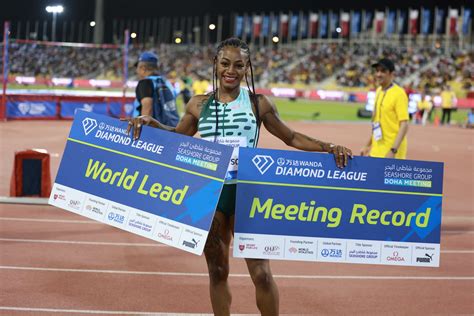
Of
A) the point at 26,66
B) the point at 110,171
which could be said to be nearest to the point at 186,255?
the point at 110,171

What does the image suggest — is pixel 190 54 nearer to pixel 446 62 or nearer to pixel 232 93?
pixel 446 62

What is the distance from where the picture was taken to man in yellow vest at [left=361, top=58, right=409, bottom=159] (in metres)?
8.28

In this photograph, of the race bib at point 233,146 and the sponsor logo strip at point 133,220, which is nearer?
the sponsor logo strip at point 133,220

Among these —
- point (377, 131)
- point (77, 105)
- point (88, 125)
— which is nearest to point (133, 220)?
point (88, 125)

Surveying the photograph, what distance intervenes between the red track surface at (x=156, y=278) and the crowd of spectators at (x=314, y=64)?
32499 millimetres

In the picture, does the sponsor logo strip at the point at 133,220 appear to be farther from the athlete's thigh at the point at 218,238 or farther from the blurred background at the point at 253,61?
the blurred background at the point at 253,61

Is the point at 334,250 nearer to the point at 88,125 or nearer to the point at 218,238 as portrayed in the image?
the point at 218,238

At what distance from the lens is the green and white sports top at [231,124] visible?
450cm

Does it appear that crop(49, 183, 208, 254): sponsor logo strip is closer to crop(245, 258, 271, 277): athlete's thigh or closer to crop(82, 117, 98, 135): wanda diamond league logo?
crop(82, 117, 98, 135): wanda diamond league logo

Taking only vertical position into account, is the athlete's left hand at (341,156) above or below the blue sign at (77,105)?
above

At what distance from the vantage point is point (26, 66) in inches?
1122

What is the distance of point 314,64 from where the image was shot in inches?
2766

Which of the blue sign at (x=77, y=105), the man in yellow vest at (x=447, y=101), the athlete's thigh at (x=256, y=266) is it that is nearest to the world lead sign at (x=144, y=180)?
the athlete's thigh at (x=256, y=266)

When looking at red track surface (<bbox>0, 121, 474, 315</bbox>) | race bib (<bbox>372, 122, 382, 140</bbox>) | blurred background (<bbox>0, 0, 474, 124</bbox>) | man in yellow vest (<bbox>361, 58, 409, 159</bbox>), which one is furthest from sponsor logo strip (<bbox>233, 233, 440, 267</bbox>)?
blurred background (<bbox>0, 0, 474, 124</bbox>)
